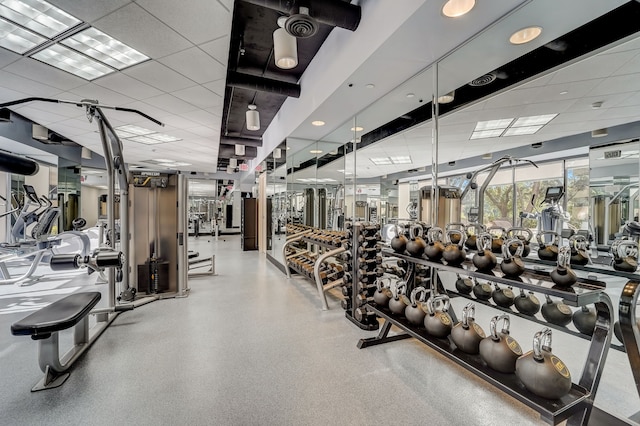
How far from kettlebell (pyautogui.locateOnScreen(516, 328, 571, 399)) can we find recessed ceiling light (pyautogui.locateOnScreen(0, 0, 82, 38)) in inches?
178

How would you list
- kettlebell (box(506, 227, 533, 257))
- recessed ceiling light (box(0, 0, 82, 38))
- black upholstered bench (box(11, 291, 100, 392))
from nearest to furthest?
black upholstered bench (box(11, 291, 100, 392)) < kettlebell (box(506, 227, 533, 257)) < recessed ceiling light (box(0, 0, 82, 38))

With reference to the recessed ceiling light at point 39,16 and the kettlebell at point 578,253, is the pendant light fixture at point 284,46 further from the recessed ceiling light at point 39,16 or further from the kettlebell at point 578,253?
the kettlebell at point 578,253

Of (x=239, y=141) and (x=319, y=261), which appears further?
(x=239, y=141)

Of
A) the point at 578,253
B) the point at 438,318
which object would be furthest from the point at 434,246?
the point at 578,253

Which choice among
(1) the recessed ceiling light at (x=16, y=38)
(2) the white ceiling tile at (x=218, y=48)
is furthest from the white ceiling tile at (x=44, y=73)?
(2) the white ceiling tile at (x=218, y=48)

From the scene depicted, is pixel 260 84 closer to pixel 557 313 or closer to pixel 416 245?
pixel 416 245

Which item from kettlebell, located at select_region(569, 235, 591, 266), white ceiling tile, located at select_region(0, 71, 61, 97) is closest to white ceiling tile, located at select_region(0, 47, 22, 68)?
white ceiling tile, located at select_region(0, 71, 61, 97)

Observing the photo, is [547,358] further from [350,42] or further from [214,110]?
[214,110]

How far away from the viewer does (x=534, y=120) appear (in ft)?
9.92

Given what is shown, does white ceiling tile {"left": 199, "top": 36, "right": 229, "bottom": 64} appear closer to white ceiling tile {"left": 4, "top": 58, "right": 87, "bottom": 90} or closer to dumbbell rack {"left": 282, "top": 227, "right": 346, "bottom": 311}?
white ceiling tile {"left": 4, "top": 58, "right": 87, "bottom": 90}

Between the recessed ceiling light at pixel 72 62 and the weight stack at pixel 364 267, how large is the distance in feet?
12.7

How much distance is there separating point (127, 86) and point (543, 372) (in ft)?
18.1

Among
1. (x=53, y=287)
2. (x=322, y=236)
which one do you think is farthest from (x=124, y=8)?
(x=53, y=287)

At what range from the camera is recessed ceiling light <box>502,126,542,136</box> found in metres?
2.97
